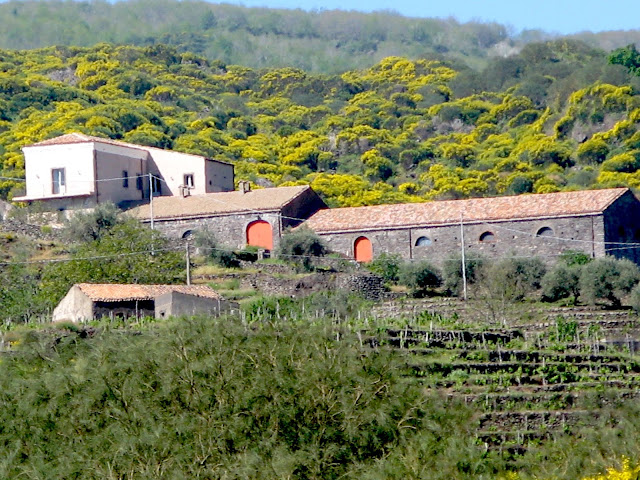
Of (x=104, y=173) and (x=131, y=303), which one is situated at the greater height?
(x=104, y=173)

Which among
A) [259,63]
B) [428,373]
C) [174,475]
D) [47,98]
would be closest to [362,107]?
[47,98]

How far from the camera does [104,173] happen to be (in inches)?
2402

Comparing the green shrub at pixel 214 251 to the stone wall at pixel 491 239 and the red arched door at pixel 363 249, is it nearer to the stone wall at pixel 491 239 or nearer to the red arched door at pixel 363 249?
the stone wall at pixel 491 239

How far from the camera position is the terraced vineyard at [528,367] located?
3559 cm

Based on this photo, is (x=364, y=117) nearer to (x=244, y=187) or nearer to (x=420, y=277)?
(x=244, y=187)

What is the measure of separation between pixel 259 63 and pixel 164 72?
1684 inches

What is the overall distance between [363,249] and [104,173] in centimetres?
1161

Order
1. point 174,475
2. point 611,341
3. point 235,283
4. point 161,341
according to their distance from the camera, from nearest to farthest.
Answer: point 174,475, point 161,341, point 611,341, point 235,283

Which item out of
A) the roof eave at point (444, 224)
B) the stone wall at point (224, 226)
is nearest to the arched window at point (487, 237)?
the roof eave at point (444, 224)

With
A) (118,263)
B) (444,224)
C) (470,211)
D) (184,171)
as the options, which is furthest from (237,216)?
(470,211)

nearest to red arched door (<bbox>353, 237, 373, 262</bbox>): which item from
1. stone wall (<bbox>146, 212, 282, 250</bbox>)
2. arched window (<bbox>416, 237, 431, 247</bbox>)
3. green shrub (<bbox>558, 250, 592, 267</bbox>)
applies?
arched window (<bbox>416, 237, 431, 247</bbox>)

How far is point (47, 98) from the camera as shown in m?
97.8

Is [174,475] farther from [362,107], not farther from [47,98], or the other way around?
[362,107]

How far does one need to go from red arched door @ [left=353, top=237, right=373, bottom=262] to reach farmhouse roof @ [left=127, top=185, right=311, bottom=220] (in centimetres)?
324
